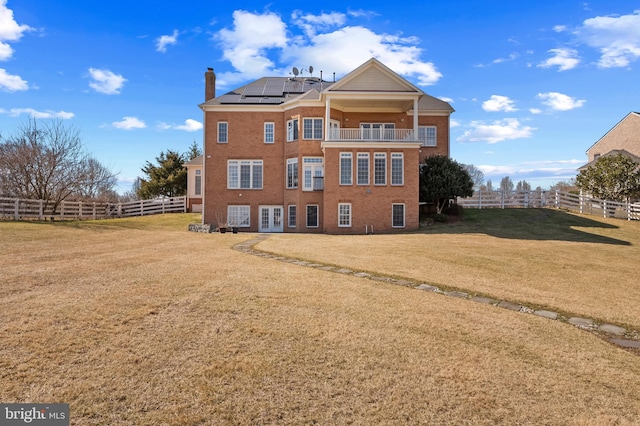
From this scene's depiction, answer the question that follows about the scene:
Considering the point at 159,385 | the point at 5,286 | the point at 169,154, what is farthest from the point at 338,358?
the point at 169,154

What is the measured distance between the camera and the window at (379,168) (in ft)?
83.8

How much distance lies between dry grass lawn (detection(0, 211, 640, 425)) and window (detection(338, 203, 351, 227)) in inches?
628

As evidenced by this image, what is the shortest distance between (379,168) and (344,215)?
3.96 meters

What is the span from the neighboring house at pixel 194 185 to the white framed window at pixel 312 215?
14.7 meters

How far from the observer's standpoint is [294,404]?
419 centimetres

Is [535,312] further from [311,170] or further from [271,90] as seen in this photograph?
[271,90]

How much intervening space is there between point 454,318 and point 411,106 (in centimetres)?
2352

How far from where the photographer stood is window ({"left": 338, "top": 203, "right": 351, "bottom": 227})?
25.7 metres

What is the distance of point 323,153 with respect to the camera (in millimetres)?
27125

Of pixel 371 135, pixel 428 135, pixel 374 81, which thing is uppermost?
pixel 374 81

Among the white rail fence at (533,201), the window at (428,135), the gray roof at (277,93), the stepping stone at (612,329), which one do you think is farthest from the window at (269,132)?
the stepping stone at (612,329)

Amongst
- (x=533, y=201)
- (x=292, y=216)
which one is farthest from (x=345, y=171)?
(x=533, y=201)

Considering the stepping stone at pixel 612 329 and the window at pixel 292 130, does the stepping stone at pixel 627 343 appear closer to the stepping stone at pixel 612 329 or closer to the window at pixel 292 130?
the stepping stone at pixel 612 329

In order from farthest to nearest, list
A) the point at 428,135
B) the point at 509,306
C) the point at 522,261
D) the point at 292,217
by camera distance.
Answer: the point at 428,135 < the point at 292,217 < the point at 522,261 < the point at 509,306
